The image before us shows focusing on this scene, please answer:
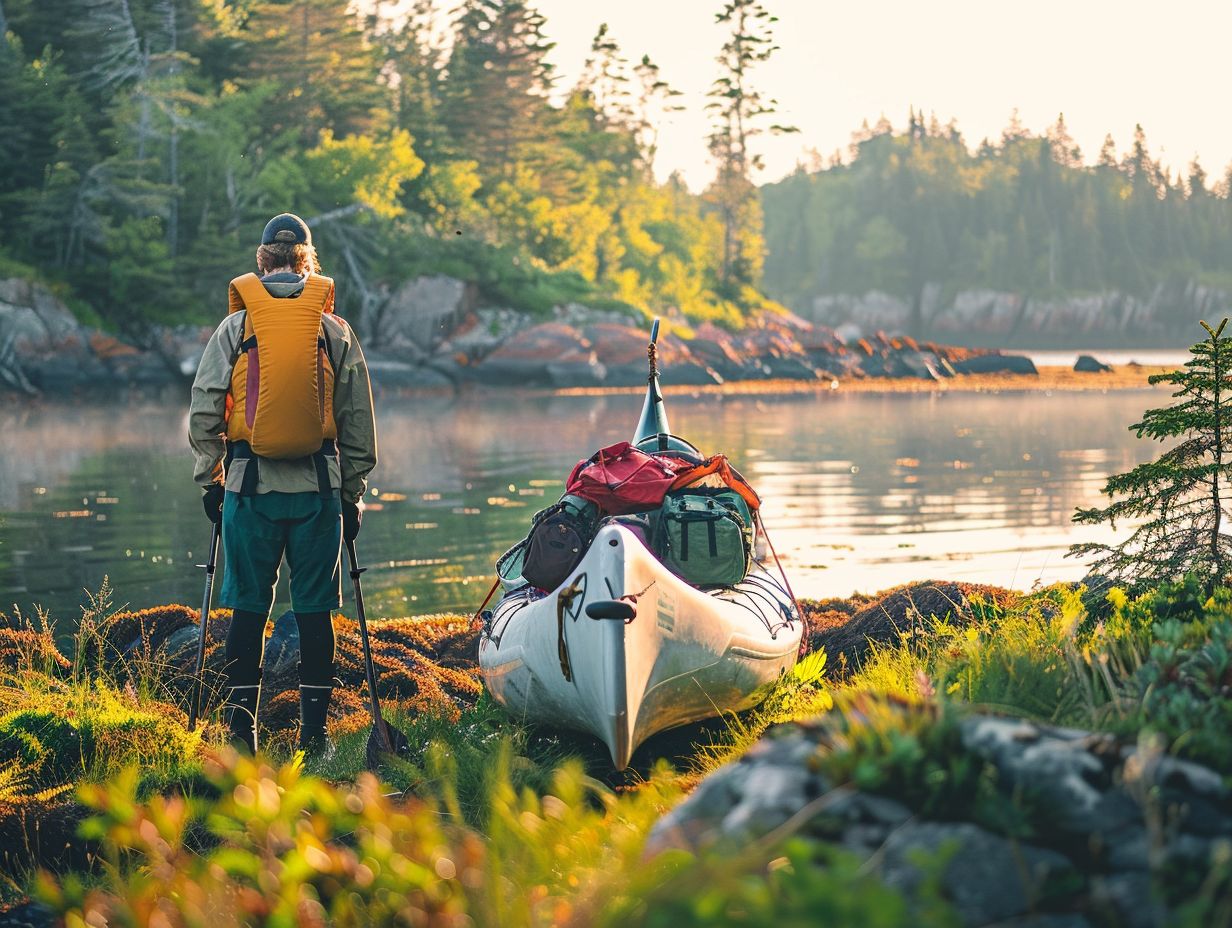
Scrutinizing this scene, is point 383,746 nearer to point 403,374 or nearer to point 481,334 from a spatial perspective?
point 403,374

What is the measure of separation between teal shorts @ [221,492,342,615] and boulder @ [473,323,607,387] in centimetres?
4668

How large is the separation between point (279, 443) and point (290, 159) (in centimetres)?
5196

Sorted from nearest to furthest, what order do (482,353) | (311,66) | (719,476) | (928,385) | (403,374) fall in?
(719,476) < (403,374) < (482,353) < (311,66) < (928,385)

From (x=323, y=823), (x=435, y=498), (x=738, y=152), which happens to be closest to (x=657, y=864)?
(x=323, y=823)

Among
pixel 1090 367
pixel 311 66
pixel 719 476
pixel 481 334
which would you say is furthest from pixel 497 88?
pixel 719 476

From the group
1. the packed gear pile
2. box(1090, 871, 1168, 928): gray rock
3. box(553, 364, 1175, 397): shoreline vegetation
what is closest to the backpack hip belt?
the packed gear pile

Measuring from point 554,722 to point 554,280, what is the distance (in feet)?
186

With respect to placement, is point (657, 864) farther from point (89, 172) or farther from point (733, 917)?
point (89, 172)

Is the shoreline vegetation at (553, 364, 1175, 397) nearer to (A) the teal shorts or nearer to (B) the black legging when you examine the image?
(B) the black legging

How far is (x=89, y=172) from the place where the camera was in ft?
156

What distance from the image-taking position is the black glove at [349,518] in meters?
6.77

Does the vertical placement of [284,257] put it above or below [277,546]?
above

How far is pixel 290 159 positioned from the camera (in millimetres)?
55188

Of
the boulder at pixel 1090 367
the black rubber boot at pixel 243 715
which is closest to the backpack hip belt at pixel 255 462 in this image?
the black rubber boot at pixel 243 715
